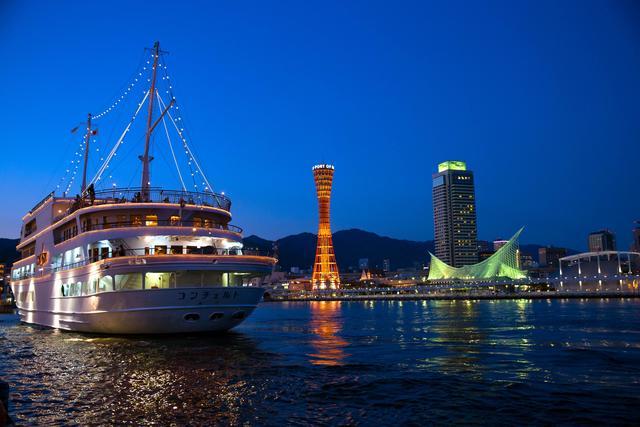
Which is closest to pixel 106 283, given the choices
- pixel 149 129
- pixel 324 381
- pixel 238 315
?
pixel 238 315

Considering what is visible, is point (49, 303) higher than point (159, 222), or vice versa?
point (159, 222)

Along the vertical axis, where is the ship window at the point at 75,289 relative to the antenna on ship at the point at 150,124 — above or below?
below

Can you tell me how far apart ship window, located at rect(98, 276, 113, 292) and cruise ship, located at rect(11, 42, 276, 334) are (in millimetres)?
58

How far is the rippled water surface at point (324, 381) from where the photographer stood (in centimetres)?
1356

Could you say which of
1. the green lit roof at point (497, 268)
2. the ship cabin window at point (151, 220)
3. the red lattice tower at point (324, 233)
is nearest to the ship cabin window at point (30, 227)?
the ship cabin window at point (151, 220)

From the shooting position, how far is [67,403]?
1517 cm

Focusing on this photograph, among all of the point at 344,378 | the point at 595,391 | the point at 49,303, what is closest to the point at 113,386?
the point at 344,378

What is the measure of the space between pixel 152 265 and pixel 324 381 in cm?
1194

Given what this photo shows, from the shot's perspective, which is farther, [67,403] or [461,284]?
[461,284]

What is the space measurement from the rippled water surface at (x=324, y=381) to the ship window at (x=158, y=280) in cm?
257

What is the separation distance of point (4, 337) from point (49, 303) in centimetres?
344

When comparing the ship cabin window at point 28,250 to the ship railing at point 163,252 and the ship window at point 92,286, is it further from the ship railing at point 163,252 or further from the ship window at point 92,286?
the ship window at point 92,286

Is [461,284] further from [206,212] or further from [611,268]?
[206,212]

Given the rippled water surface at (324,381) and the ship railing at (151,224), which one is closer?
Answer: the rippled water surface at (324,381)
